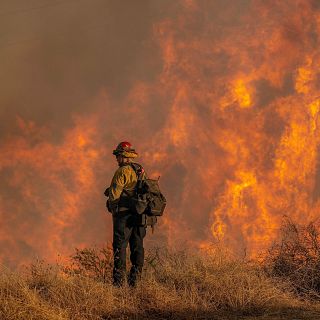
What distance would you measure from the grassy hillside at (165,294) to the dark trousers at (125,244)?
0.20 m

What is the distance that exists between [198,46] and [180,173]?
810 centimetres

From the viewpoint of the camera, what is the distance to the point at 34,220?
3588cm

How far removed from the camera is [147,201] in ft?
25.5

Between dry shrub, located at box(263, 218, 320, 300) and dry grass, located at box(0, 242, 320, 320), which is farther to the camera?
dry shrub, located at box(263, 218, 320, 300)

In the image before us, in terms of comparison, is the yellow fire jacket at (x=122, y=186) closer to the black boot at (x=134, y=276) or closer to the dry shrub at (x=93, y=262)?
the black boot at (x=134, y=276)

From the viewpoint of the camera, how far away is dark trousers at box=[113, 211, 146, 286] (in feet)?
25.3

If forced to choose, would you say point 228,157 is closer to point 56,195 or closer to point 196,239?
point 196,239

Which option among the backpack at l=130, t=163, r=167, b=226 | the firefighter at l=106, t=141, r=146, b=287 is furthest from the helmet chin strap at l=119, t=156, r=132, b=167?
the backpack at l=130, t=163, r=167, b=226

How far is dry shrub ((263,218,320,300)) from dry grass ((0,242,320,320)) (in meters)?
0.32

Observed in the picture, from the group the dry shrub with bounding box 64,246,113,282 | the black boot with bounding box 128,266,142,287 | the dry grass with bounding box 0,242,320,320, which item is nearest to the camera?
the dry grass with bounding box 0,242,320,320

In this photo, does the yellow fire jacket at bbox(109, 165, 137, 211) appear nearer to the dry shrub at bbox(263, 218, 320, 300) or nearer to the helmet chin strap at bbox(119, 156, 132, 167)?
the helmet chin strap at bbox(119, 156, 132, 167)

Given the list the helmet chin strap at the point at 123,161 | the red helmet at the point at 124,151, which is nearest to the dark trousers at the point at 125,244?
the helmet chin strap at the point at 123,161

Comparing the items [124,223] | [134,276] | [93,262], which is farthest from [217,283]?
[93,262]

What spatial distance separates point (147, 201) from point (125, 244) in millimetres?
769
